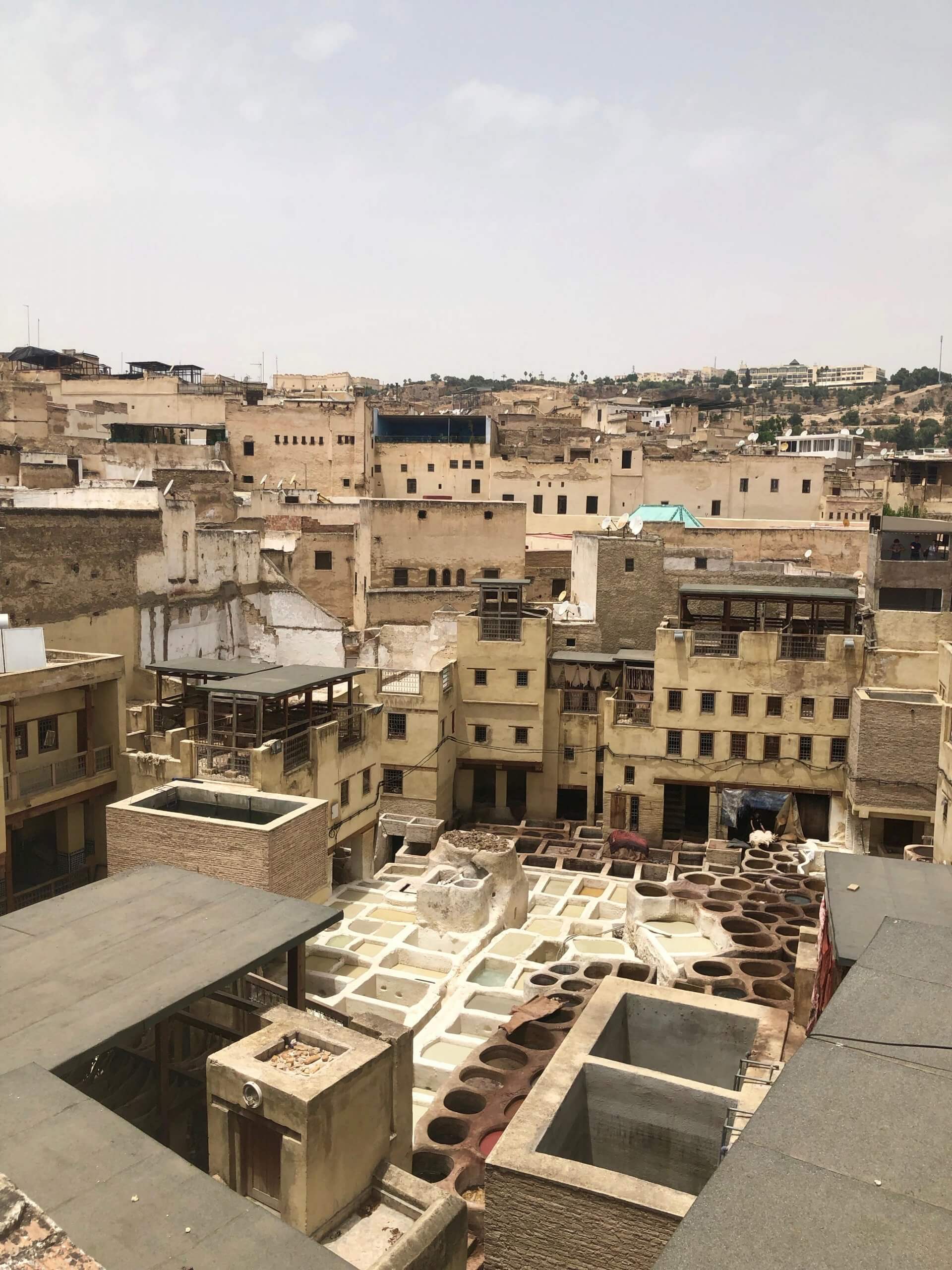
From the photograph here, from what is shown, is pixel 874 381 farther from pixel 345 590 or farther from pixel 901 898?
pixel 901 898

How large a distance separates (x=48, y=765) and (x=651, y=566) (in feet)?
76.9

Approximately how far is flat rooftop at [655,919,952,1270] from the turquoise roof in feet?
135

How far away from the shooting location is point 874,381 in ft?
639

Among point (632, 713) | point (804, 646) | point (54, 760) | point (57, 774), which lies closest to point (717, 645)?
point (804, 646)

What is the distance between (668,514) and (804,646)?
17.6 m

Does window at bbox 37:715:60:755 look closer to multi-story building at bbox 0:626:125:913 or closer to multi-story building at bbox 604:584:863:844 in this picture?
multi-story building at bbox 0:626:125:913

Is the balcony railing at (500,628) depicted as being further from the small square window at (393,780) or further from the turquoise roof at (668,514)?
the turquoise roof at (668,514)

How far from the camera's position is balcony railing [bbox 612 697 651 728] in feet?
118

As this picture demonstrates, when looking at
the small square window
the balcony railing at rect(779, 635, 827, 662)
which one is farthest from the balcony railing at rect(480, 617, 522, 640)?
the balcony railing at rect(779, 635, 827, 662)

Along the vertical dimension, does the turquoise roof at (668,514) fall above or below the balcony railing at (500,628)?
above

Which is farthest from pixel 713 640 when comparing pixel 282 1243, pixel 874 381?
pixel 874 381

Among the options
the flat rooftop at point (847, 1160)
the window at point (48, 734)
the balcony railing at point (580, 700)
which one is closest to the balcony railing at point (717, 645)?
the balcony railing at point (580, 700)

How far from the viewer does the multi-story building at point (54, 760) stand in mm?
23469

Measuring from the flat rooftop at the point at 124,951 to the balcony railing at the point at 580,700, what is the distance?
23.2m
